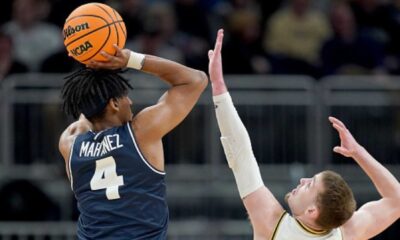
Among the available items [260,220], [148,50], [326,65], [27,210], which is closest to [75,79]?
[260,220]

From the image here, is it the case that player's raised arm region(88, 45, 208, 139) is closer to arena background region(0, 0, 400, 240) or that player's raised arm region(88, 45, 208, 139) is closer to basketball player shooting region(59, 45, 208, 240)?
basketball player shooting region(59, 45, 208, 240)

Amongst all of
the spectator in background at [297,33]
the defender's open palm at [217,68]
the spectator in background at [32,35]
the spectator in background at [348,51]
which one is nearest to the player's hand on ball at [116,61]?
the defender's open palm at [217,68]

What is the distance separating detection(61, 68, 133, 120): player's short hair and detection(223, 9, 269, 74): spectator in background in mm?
7361

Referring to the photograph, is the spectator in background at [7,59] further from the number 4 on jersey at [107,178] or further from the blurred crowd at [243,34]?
the number 4 on jersey at [107,178]

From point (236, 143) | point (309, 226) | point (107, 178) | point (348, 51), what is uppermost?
point (236, 143)

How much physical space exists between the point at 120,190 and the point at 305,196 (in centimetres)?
113

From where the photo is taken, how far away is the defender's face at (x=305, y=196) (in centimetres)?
696

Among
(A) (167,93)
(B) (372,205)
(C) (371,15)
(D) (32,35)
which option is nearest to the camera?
(A) (167,93)

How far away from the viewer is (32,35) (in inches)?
564

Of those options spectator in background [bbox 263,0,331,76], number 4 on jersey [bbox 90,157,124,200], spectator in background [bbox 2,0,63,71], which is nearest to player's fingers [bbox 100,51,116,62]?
number 4 on jersey [bbox 90,157,124,200]

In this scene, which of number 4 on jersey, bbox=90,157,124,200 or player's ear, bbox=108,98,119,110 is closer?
number 4 on jersey, bbox=90,157,124,200

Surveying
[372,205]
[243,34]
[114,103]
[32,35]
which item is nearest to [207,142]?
[243,34]

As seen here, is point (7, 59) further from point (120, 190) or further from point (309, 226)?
point (309, 226)

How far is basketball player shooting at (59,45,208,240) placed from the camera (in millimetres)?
7035
